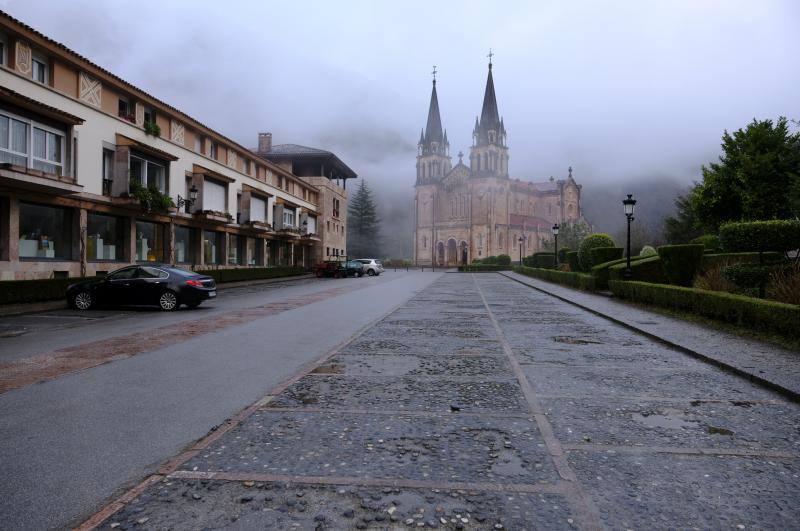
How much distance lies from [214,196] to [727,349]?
31.8 meters

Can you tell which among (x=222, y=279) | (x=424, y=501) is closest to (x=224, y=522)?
(x=424, y=501)

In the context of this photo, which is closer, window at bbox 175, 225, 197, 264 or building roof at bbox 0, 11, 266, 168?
building roof at bbox 0, 11, 266, 168

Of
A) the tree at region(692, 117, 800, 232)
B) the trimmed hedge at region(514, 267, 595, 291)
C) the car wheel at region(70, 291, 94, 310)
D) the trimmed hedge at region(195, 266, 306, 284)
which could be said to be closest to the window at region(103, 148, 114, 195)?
the trimmed hedge at region(195, 266, 306, 284)

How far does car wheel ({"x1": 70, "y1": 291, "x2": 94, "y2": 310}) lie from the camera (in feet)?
50.5

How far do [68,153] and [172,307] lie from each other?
10708 mm

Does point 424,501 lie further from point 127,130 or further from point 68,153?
point 127,130

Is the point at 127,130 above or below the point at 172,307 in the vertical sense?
above

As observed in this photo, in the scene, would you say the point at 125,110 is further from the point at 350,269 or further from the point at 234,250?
the point at 350,269

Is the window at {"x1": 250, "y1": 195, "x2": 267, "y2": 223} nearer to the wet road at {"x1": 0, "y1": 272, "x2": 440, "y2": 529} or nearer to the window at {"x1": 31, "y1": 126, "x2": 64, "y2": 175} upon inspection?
the window at {"x1": 31, "y1": 126, "x2": 64, "y2": 175}

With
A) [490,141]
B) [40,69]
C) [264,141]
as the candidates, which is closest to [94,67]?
[40,69]

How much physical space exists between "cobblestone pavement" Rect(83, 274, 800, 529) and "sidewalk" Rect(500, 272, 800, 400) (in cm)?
28

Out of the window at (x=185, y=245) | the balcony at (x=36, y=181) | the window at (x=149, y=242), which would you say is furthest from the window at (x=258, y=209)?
the balcony at (x=36, y=181)

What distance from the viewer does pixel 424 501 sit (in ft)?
9.66

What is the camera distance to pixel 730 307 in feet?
34.9
